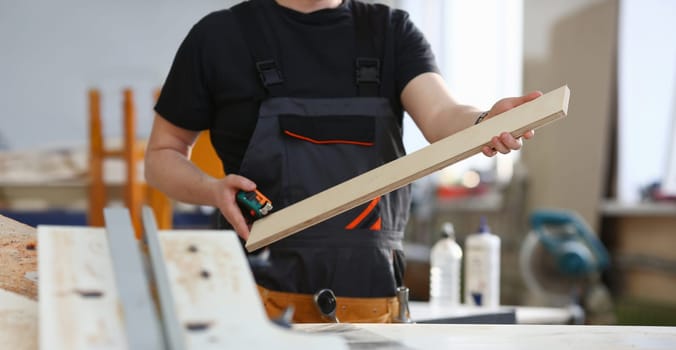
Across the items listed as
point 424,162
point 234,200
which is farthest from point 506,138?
point 234,200

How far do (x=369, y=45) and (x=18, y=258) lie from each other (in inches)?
30.6

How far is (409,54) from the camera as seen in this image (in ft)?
4.91

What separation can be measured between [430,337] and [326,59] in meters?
0.73

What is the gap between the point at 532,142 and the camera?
206 inches

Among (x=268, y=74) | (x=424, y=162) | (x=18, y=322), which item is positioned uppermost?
(x=268, y=74)

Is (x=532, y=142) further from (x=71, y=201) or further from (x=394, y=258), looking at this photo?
(x=394, y=258)

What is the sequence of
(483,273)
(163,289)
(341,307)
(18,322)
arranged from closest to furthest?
1. (163,289)
2. (18,322)
3. (341,307)
4. (483,273)

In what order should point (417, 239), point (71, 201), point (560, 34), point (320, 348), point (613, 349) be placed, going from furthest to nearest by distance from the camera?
1. point (417, 239)
2. point (560, 34)
3. point (71, 201)
4. point (613, 349)
5. point (320, 348)

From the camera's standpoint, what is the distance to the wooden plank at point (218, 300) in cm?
65

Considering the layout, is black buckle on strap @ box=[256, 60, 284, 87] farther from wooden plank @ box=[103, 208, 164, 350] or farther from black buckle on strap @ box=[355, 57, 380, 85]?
wooden plank @ box=[103, 208, 164, 350]

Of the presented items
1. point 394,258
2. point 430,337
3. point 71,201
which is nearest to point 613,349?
point 430,337

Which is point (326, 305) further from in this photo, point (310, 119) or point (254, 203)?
point (310, 119)

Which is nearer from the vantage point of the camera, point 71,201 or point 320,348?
point 320,348

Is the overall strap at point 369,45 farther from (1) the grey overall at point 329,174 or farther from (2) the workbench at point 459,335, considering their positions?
(2) the workbench at point 459,335
